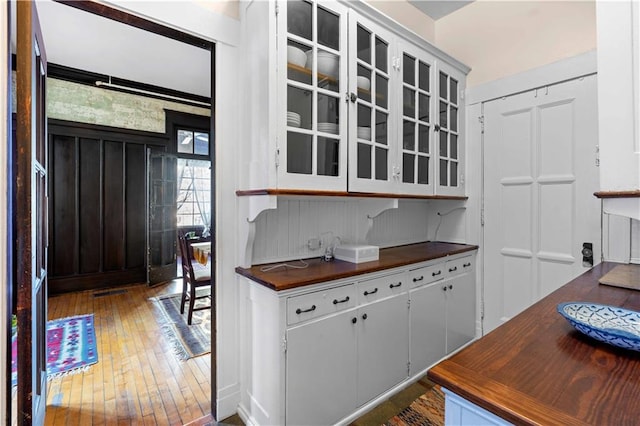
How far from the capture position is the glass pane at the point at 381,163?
2082 mm

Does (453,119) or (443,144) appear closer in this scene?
(443,144)

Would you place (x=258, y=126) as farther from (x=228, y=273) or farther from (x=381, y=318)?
(x=381, y=318)

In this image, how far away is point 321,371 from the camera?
164 centimetres

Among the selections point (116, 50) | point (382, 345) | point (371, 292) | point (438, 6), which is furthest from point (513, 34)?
point (116, 50)

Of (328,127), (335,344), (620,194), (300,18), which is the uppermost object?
(300,18)

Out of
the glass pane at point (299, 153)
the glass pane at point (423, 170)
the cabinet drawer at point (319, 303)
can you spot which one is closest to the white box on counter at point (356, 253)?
the cabinet drawer at point (319, 303)

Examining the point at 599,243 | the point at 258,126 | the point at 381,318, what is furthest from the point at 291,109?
the point at 599,243

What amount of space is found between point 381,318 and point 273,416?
81 centimetres

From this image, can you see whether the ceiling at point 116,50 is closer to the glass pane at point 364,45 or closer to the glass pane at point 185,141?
the glass pane at point 185,141

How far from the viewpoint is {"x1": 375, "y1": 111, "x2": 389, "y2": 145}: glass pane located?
6.83ft

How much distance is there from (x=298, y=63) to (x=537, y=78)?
2005 millimetres

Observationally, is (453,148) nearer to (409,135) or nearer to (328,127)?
(409,135)

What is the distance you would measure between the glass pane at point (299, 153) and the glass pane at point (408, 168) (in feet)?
2.89

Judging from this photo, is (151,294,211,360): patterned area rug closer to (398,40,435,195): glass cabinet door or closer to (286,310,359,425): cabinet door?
(286,310,359,425): cabinet door
